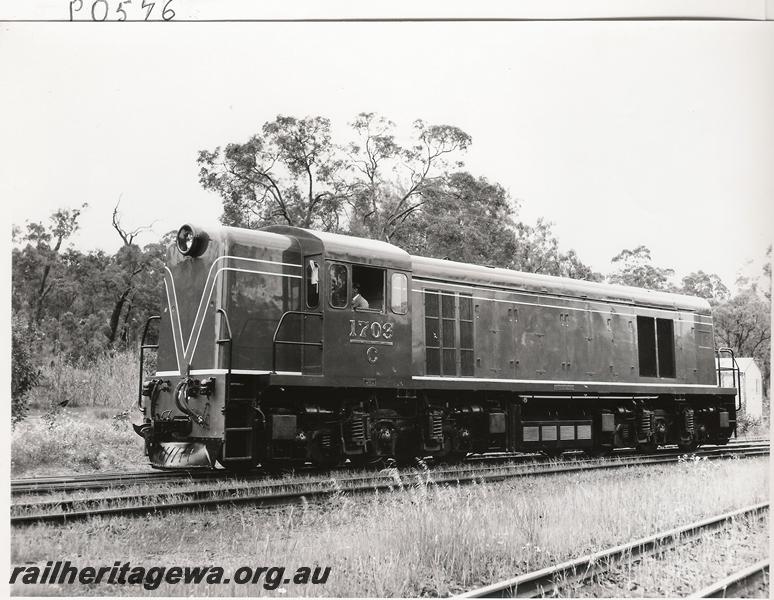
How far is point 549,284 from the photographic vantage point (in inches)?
500

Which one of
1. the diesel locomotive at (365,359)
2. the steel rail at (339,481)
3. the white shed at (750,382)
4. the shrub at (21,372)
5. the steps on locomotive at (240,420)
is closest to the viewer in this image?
the steel rail at (339,481)

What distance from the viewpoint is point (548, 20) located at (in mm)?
7266

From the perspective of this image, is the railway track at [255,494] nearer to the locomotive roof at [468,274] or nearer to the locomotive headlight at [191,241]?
the locomotive roof at [468,274]

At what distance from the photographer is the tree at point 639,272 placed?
1074 centimetres

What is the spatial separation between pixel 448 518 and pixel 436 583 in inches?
37.0

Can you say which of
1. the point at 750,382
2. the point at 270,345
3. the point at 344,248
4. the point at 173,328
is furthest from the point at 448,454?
the point at 750,382

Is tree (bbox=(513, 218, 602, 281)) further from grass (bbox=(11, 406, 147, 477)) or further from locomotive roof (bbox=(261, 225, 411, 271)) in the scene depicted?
grass (bbox=(11, 406, 147, 477))

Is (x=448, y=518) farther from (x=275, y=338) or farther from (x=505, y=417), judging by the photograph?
(x=505, y=417)

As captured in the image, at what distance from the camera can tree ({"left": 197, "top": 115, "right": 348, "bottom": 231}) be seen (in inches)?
398

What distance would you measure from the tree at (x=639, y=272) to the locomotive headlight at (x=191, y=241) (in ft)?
19.4

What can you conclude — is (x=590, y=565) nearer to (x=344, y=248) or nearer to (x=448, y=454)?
(x=344, y=248)

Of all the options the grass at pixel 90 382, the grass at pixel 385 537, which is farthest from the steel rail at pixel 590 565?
the grass at pixel 90 382

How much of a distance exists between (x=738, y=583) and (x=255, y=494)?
196 inches

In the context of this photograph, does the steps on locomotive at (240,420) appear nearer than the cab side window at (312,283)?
Yes
